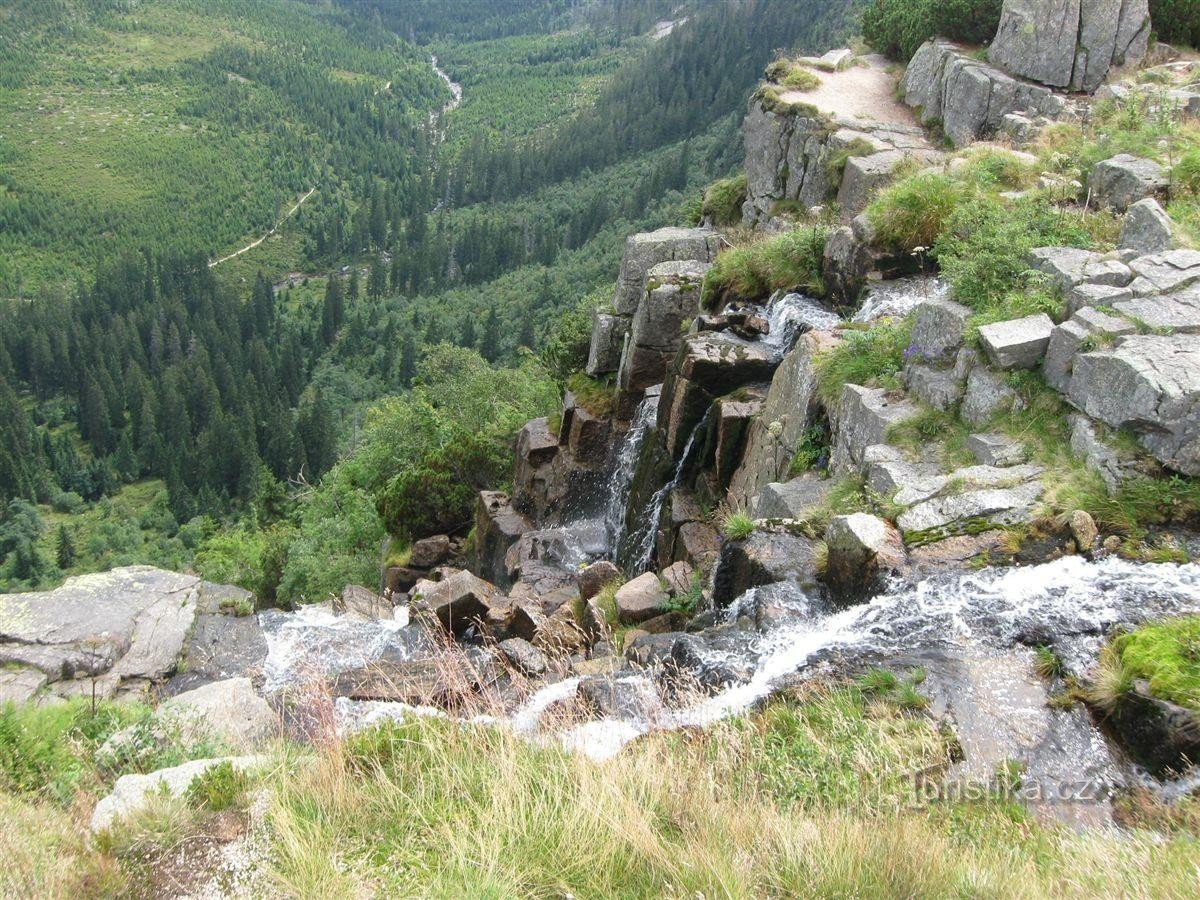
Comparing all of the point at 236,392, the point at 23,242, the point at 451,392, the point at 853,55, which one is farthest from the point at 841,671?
the point at 23,242

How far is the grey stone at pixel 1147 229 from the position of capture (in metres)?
12.2

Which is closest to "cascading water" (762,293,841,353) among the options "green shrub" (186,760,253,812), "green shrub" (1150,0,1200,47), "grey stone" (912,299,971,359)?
"grey stone" (912,299,971,359)

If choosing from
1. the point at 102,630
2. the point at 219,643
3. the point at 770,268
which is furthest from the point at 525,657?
the point at 770,268

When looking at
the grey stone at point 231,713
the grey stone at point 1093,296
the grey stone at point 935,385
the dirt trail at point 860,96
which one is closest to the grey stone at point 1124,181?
the grey stone at point 1093,296

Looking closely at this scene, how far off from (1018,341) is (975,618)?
159 inches

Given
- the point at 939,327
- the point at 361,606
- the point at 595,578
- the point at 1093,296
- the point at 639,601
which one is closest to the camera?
the point at 1093,296

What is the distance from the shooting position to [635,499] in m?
18.4

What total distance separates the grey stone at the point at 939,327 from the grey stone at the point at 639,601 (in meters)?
5.07

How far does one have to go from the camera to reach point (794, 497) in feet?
39.1

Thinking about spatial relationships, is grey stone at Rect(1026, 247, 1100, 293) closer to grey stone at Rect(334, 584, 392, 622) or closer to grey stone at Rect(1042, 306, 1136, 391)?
grey stone at Rect(1042, 306, 1136, 391)

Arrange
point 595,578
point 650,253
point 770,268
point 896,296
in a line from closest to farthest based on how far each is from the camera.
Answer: point 896,296
point 595,578
point 770,268
point 650,253

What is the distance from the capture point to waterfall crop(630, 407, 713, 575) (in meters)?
16.6

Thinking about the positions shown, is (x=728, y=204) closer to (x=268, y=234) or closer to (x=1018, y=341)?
(x=1018, y=341)

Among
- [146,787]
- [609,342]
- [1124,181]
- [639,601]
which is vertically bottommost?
[609,342]
